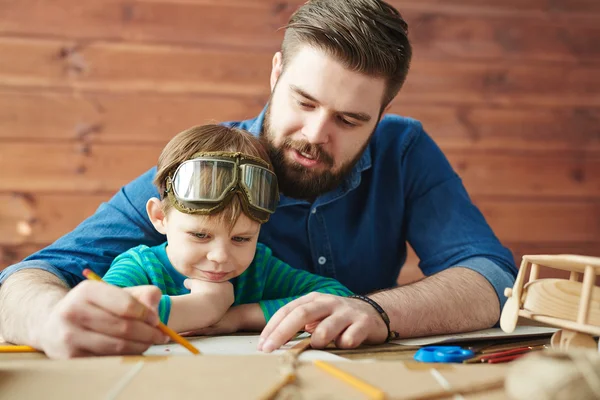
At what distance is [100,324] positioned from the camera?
3.28 ft

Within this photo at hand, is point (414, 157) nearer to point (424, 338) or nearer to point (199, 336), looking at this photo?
point (424, 338)

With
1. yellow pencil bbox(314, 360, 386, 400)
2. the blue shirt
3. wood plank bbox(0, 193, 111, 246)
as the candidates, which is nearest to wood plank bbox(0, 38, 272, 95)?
wood plank bbox(0, 193, 111, 246)

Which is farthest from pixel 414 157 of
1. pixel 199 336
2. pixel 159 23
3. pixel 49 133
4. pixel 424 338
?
pixel 49 133

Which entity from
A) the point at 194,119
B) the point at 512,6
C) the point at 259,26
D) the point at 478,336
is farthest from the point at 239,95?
the point at 478,336

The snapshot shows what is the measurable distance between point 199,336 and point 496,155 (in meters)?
2.26

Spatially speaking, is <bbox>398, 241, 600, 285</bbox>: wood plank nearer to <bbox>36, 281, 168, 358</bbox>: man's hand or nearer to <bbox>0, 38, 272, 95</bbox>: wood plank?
<bbox>0, 38, 272, 95</bbox>: wood plank

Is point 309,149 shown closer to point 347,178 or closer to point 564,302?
point 347,178

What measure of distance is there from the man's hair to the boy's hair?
0.33 metres

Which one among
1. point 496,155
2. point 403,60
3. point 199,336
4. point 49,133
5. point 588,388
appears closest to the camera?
point 588,388

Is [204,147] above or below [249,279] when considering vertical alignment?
above

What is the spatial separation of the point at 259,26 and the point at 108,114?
802 millimetres

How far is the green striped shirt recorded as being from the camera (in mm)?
1350

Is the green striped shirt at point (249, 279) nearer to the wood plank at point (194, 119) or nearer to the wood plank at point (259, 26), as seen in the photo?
the wood plank at point (194, 119)

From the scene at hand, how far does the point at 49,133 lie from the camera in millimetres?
2805
